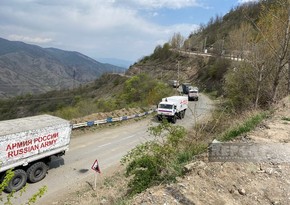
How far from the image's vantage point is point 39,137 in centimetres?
1404

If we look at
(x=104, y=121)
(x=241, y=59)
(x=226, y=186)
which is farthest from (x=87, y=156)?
(x=241, y=59)

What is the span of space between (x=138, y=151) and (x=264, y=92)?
18.7m

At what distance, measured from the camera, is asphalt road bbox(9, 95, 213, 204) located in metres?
14.4

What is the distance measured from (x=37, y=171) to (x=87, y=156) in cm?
474

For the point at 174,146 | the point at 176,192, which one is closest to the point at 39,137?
the point at 174,146

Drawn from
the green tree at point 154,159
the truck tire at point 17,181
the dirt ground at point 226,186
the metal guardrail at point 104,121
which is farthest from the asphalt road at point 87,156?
the dirt ground at point 226,186

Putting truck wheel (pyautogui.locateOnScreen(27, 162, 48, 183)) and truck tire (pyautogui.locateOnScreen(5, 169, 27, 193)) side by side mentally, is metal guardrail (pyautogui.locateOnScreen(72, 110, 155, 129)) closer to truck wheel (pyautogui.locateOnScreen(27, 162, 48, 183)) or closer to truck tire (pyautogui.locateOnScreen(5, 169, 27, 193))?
truck wheel (pyautogui.locateOnScreen(27, 162, 48, 183))

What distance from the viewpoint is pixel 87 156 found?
1891 cm

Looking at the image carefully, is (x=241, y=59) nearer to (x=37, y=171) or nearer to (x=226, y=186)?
(x=37, y=171)

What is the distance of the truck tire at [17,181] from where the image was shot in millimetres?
13125

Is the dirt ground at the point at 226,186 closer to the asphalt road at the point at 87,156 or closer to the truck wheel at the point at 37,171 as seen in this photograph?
the asphalt road at the point at 87,156

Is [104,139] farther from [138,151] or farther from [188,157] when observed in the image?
[188,157]

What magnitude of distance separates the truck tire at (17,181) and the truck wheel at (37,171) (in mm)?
408

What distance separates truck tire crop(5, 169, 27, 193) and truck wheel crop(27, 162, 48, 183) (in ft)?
1.34
